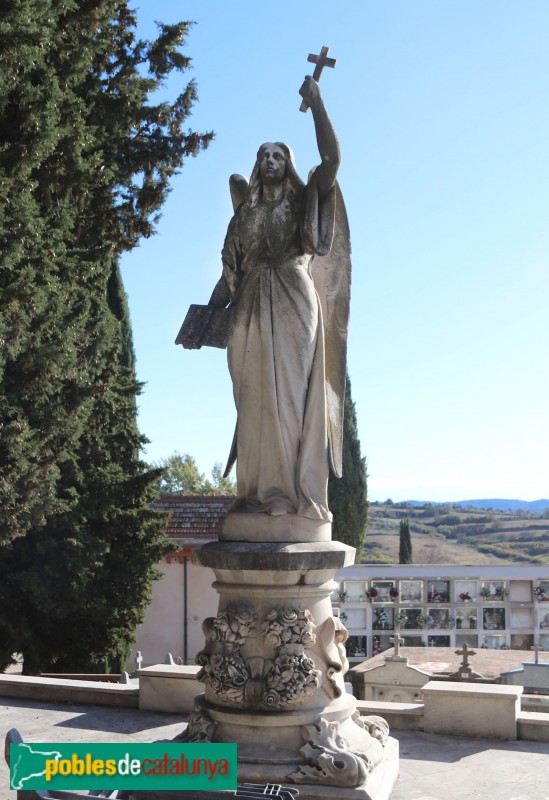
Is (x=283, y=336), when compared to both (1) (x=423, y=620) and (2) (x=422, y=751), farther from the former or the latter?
(1) (x=423, y=620)

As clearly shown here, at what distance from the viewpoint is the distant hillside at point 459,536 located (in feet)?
197

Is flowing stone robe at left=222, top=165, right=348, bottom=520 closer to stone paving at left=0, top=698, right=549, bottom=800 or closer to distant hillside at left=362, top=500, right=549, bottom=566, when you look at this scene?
stone paving at left=0, top=698, right=549, bottom=800

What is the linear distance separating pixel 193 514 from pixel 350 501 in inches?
364

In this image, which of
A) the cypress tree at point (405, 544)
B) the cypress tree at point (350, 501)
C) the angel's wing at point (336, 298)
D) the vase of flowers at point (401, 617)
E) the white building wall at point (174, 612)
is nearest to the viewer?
the angel's wing at point (336, 298)

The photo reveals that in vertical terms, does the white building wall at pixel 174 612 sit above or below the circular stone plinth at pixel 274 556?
below

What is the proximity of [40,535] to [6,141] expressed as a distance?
565 cm

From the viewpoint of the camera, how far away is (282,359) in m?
5.31

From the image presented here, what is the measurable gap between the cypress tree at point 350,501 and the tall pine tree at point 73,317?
51.6 ft

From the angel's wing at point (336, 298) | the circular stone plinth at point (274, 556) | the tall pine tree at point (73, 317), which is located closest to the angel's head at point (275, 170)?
the angel's wing at point (336, 298)

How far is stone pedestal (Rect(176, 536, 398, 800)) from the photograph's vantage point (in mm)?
Answer: 4711

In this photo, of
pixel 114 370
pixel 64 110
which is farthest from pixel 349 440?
pixel 64 110

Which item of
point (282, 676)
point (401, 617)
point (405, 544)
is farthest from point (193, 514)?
point (282, 676)

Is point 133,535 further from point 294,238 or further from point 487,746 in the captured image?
point 294,238

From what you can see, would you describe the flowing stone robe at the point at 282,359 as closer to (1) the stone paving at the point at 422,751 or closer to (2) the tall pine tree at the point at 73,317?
(1) the stone paving at the point at 422,751
